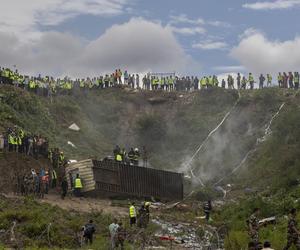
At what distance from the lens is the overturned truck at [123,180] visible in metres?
31.2

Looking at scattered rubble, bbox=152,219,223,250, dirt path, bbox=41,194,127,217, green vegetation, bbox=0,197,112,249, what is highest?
green vegetation, bbox=0,197,112,249

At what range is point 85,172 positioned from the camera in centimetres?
3125

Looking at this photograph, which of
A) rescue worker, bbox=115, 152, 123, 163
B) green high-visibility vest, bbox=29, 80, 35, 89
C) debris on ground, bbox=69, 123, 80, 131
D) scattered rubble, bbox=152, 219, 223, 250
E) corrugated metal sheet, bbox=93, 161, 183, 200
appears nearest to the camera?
scattered rubble, bbox=152, 219, 223, 250

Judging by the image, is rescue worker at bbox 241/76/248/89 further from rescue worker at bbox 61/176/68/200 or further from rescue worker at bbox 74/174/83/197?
rescue worker at bbox 61/176/68/200

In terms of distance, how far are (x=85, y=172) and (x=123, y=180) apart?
99.6 inches

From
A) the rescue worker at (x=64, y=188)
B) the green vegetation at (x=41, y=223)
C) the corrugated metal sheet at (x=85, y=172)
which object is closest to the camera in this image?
the green vegetation at (x=41, y=223)

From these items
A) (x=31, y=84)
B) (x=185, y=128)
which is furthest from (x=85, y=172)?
(x=185, y=128)

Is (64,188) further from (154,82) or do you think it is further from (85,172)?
(154,82)

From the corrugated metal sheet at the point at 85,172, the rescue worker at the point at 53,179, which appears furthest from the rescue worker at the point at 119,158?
the rescue worker at the point at 53,179

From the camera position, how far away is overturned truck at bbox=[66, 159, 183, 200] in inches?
1227

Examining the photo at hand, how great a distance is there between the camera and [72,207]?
26969 mm

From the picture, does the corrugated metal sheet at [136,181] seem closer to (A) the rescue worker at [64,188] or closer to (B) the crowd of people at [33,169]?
(A) the rescue worker at [64,188]

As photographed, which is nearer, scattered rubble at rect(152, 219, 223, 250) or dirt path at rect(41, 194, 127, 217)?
scattered rubble at rect(152, 219, 223, 250)

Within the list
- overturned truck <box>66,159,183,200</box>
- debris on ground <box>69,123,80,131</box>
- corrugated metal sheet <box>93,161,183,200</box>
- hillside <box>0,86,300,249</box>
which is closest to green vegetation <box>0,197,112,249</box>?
hillside <box>0,86,300,249</box>
